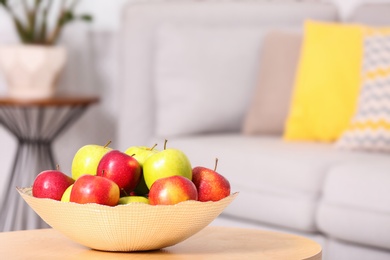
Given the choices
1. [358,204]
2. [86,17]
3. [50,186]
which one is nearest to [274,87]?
[358,204]

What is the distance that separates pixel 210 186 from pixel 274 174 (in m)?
1.06

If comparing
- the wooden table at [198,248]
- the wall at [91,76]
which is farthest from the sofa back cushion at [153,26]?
the wooden table at [198,248]

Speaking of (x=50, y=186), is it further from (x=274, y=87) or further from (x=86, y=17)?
(x=86, y=17)

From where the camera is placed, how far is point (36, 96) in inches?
132

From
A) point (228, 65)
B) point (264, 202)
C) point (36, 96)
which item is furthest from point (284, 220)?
point (36, 96)

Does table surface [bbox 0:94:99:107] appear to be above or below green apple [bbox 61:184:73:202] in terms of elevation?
below

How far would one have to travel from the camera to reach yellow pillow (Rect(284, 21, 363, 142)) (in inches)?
107

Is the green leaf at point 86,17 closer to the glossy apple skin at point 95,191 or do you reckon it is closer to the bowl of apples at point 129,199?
the bowl of apples at point 129,199

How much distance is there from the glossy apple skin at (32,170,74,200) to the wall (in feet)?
8.15

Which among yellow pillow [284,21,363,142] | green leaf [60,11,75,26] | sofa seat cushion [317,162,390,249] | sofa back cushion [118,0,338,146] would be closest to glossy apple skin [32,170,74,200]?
sofa seat cushion [317,162,390,249]

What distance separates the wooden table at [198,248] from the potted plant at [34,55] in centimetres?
190

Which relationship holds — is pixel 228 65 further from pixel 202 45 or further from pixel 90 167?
pixel 90 167

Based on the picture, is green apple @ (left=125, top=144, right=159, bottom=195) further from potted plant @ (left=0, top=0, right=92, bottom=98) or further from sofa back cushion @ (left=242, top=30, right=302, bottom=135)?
potted plant @ (left=0, top=0, right=92, bottom=98)

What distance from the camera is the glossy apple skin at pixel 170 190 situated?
125cm
